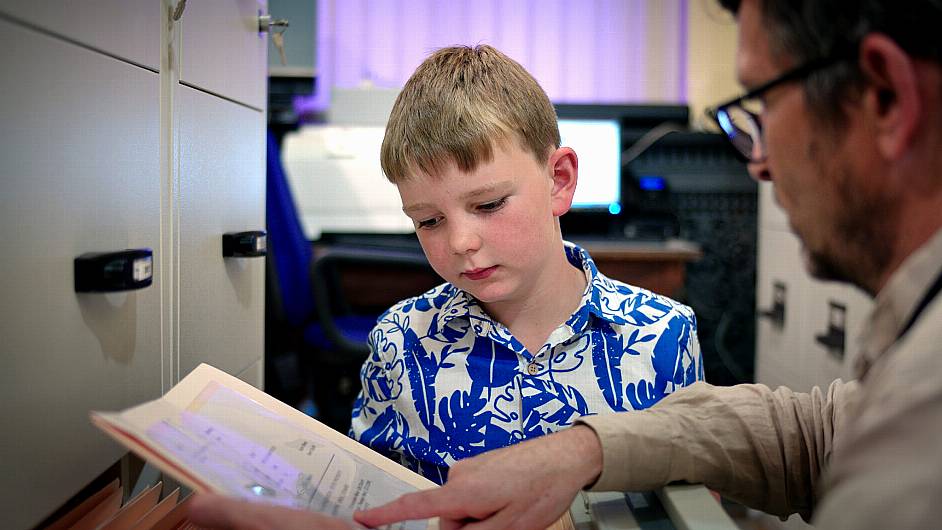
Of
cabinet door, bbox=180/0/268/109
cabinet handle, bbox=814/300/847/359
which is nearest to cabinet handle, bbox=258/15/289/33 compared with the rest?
cabinet door, bbox=180/0/268/109

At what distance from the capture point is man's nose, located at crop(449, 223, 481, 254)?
0.90 m

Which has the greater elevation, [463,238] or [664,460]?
[463,238]

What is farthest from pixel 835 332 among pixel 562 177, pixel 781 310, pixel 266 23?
pixel 266 23

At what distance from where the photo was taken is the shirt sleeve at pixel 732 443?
63cm

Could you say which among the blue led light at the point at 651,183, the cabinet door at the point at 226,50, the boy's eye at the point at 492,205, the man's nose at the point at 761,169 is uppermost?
the cabinet door at the point at 226,50

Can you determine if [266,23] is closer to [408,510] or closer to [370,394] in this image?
[370,394]

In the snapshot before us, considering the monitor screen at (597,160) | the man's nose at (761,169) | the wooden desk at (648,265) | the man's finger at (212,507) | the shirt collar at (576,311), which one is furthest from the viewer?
the monitor screen at (597,160)

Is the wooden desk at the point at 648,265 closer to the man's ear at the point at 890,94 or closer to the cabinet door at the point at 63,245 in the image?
the cabinet door at the point at 63,245

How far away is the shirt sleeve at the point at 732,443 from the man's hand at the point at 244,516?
0.25 meters

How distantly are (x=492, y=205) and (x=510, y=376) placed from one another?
0.21 meters

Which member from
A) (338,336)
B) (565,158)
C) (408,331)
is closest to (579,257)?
(565,158)

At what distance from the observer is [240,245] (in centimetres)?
102

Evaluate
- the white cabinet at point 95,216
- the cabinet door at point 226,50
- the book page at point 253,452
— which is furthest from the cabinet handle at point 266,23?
the book page at point 253,452

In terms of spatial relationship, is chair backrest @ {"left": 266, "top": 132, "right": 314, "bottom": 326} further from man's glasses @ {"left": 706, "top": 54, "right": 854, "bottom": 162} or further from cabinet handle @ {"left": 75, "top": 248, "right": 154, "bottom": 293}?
man's glasses @ {"left": 706, "top": 54, "right": 854, "bottom": 162}
